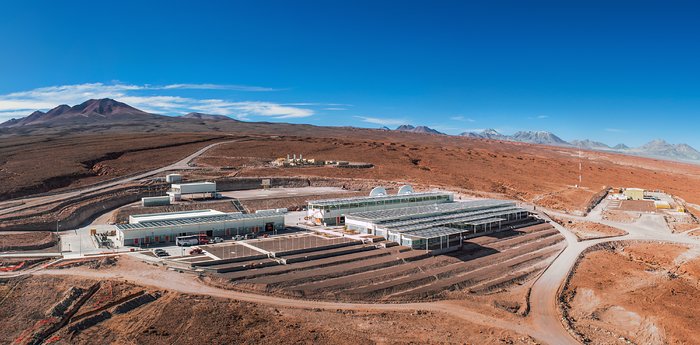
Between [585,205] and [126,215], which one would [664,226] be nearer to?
[585,205]

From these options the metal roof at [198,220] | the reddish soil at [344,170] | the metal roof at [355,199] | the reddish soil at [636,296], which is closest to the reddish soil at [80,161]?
the reddish soil at [344,170]

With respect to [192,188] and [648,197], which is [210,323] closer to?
[192,188]

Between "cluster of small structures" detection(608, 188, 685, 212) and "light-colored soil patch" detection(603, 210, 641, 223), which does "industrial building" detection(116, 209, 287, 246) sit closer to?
"light-colored soil patch" detection(603, 210, 641, 223)

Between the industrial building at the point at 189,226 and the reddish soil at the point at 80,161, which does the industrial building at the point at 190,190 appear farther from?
the reddish soil at the point at 80,161

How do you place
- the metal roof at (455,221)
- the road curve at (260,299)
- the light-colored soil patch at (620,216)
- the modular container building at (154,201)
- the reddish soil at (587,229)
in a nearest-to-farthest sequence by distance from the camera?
the road curve at (260,299) < the metal roof at (455,221) < the reddish soil at (587,229) < the modular container building at (154,201) < the light-colored soil patch at (620,216)

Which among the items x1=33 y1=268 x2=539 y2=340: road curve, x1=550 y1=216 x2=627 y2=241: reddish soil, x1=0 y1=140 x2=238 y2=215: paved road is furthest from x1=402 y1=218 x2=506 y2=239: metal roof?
x1=0 y1=140 x2=238 y2=215: paved road

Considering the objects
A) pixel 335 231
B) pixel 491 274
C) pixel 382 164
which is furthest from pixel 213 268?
pixel 382 164
